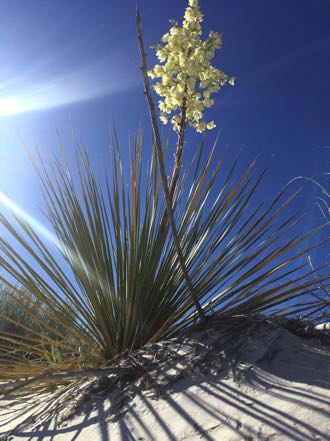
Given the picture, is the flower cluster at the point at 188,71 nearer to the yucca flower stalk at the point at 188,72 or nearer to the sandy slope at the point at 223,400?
the yucca flower stalk at the point at 188,72

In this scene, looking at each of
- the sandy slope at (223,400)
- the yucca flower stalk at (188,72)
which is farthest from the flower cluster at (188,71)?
the sandy slope at (223,400)

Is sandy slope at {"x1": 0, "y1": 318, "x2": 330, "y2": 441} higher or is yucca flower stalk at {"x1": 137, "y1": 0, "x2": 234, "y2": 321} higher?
yucca flower stalk at {"x1": 137, "y1": 0, "x2": 234, "y2": 321}

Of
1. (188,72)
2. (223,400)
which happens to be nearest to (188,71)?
(188,72)

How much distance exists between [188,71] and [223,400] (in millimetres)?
1600

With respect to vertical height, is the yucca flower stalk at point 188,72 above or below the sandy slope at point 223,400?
above

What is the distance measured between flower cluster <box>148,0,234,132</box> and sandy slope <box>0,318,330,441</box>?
1.18m

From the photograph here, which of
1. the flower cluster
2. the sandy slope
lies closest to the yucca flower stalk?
the flower cluster

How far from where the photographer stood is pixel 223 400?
1102mm

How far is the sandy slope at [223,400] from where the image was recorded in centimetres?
94

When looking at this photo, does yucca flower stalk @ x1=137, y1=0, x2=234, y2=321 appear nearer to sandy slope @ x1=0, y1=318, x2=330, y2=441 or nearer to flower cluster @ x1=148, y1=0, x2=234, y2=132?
flower cluster @ x1=148, y1=0, x2=234, y2=132

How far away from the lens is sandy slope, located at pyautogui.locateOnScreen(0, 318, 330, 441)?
936mm

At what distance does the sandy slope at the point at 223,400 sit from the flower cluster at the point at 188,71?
1.18 meters

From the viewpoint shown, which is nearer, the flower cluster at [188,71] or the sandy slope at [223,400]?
the sandy slope at [223,400]

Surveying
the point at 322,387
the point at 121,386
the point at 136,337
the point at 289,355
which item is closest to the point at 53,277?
the point at 136,337
